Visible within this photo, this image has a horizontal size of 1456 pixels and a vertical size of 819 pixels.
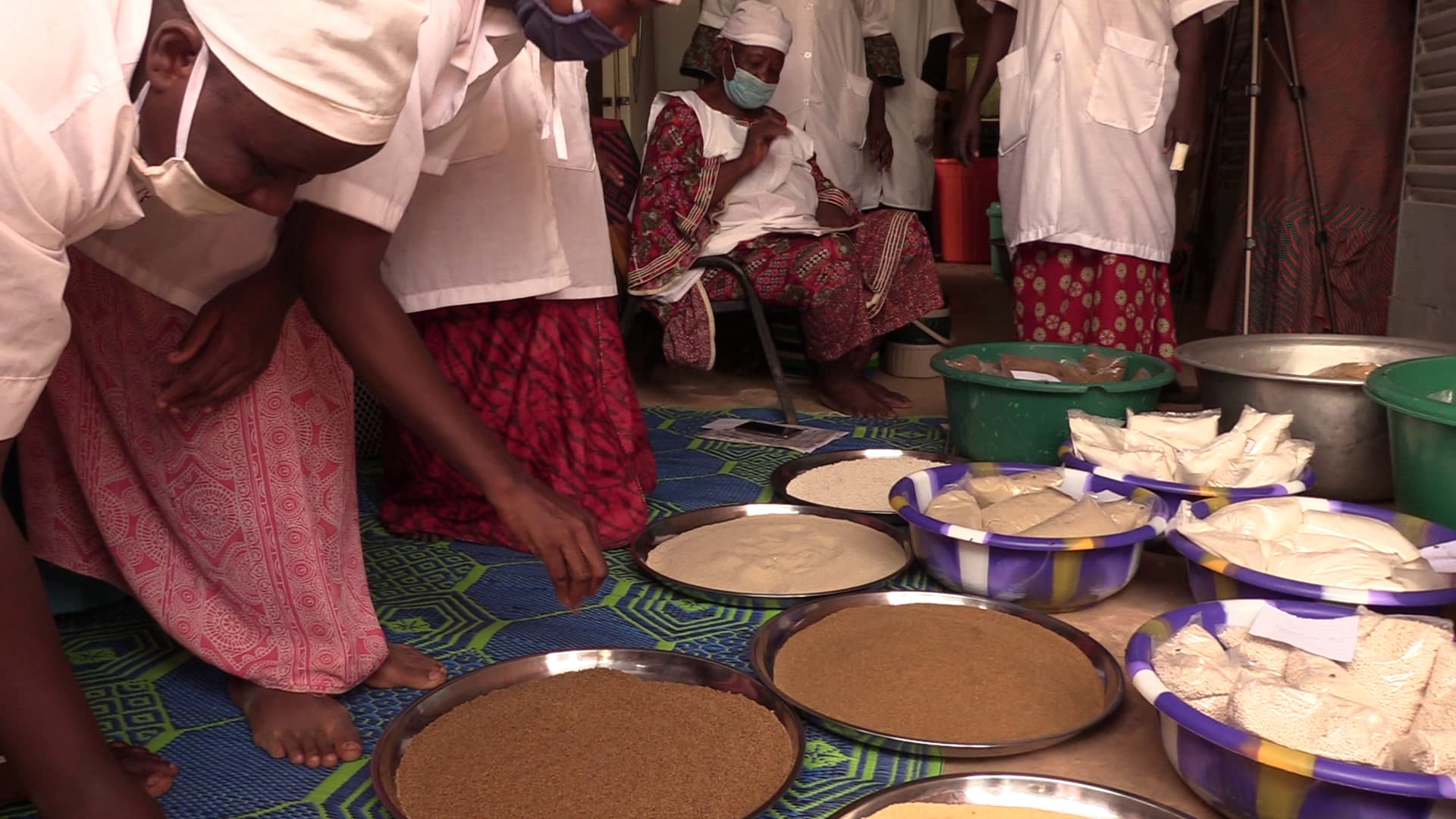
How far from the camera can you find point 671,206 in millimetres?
3479

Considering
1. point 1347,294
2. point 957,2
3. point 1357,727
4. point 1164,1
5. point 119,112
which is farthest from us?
point 957,2

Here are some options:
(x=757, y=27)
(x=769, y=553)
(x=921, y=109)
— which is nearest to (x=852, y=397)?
(x=757, y=27)

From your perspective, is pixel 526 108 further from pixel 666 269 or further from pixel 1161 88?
pixel 1161 88

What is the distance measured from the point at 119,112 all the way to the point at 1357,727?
1367 mm

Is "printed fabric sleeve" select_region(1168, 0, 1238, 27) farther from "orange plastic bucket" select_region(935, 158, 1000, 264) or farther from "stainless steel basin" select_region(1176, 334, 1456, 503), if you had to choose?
"orange plastic bucket" select_region(935, 158, 1000, 264)

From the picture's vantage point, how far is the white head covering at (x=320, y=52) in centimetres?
105

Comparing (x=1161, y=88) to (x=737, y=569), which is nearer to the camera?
(x=737, y=569)

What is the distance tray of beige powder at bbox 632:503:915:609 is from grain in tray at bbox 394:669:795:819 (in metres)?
0.44

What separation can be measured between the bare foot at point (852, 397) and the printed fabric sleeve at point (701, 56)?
1.37m

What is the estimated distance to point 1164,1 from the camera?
10.1 ft

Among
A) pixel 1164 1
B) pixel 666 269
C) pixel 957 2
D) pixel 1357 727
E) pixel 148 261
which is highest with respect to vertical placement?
pixel 957 2

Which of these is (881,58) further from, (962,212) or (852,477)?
(962,212)

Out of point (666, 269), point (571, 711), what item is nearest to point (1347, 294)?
point (666, 269)

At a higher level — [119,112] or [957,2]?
[957,2]
